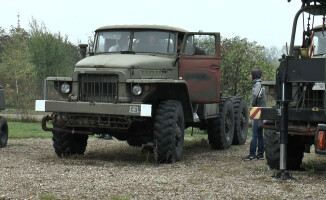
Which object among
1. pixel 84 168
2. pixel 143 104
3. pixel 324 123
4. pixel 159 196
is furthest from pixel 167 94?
pixel 159 196

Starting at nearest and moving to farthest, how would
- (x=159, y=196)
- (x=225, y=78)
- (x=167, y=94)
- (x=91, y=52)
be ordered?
(x=159, y=196) < (x=167, y=94) < (x=91, y=52) < (x=225, y=78)

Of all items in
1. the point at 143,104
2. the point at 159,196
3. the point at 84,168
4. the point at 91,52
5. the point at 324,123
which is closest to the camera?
the point at 159,196

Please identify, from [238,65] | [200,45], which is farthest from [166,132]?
[238,65]

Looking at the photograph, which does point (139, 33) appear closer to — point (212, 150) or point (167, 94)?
point (167, 94)

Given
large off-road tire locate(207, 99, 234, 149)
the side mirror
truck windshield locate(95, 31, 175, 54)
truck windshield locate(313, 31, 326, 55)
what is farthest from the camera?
large off-road tire locate(207, 99, 234, 149)

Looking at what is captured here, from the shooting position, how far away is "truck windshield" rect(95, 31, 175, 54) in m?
12.3

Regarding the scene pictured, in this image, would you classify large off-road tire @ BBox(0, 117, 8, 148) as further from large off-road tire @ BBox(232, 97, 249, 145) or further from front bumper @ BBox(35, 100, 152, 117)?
large off-road tire @ BBox(232, 97, 249, 145)

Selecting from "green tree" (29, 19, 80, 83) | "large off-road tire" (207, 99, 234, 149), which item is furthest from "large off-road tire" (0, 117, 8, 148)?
"green tree" (29, 19, 80, 83)

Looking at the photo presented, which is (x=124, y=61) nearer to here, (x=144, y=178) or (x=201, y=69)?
(x=201, y=69)

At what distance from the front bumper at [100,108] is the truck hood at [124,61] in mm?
731

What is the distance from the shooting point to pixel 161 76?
39.2 feet

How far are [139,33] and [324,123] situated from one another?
4.31 meters

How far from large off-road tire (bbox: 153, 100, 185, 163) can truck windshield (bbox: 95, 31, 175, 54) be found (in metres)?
1.36

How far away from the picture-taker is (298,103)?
9.66m
